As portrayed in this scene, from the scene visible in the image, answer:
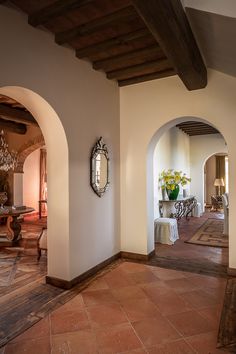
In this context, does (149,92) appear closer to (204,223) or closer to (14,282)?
(14,282)

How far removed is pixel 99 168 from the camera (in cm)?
372

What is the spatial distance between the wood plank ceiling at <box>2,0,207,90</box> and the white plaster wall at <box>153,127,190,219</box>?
2895 mm

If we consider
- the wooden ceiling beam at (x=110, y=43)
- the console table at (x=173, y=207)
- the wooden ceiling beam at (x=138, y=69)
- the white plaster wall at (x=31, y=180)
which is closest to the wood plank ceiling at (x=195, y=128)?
the console table at (x=173, y=207)

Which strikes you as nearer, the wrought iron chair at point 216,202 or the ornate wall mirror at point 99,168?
the ornate wall mirror at point 99,168

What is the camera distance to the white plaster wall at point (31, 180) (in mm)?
8883

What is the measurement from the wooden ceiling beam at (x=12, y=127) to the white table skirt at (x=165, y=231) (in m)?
4.70

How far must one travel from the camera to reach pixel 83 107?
3.41m

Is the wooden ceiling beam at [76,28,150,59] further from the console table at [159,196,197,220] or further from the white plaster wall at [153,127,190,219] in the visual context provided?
the console table at [159,196,197,220]

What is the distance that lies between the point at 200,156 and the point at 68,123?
308 inches

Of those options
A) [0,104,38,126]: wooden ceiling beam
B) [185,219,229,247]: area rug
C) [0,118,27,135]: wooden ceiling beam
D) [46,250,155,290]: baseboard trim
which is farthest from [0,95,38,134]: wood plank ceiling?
[185,219,229,247]: area rug

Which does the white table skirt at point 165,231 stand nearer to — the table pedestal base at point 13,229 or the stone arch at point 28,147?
the table pedestal base at point 13,229

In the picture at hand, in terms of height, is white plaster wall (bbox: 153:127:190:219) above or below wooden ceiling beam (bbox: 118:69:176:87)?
below

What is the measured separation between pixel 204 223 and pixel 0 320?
645 centimetres

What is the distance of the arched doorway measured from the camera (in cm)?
304
